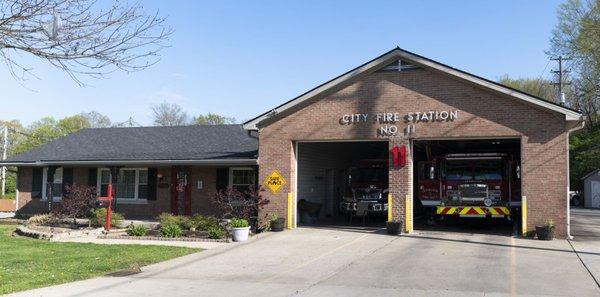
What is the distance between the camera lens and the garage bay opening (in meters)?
22.2

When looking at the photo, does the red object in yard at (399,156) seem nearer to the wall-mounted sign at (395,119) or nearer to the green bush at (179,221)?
the wall-mounted sign at (395,119)

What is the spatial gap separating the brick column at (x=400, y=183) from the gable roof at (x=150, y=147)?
211 inches

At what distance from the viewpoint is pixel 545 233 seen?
1644 cm

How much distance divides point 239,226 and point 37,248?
5.62m

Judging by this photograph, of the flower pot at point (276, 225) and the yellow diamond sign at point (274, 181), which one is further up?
the yellow diamond sign at point (274, 181)

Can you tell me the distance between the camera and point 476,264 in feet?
40.9

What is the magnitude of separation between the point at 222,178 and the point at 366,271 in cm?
1368

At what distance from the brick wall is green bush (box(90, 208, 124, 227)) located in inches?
216

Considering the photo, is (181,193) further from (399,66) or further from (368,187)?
(399,66)

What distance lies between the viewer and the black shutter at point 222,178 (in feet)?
79.9

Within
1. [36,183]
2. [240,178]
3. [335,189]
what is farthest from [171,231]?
[36,183]

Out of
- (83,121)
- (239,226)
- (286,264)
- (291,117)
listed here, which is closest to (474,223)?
(291,117)

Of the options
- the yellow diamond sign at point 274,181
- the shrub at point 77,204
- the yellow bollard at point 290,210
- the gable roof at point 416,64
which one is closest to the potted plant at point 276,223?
the yellow bollard at point 290,210

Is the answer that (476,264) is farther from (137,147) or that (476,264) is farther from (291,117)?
(137,147)
